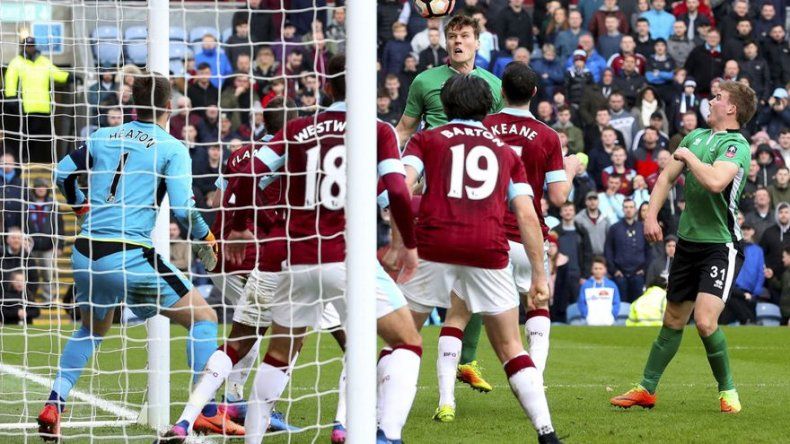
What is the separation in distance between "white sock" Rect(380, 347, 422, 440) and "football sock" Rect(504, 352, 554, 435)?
61 centimetres

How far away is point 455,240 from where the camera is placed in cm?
→ 688

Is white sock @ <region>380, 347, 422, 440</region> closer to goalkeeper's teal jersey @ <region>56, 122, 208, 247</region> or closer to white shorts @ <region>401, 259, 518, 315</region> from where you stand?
white shorts @ <region>401, 259, 518, 315</region>

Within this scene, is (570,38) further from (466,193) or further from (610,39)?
(466,193)

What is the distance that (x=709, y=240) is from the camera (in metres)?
8.81

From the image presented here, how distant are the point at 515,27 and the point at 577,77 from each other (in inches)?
58.2

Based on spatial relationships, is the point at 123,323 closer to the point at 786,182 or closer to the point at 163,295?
the point at 163,295

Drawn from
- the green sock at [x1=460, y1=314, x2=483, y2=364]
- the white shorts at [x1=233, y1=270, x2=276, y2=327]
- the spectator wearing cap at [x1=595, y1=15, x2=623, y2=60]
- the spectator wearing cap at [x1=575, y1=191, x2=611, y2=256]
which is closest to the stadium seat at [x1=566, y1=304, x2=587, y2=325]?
the spectator wearing cap at [x1=575, y1=191, x2=611, y2=256]

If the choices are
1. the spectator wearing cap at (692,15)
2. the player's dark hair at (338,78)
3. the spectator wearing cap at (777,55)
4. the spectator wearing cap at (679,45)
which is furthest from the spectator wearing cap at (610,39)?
the player's dark hair at (338,78)

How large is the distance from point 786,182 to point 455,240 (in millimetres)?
13411

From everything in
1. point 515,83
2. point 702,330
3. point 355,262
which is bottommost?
point 702,330

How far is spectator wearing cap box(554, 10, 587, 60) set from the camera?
72.3ft

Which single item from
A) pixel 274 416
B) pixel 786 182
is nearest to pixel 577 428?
pixel 274 416

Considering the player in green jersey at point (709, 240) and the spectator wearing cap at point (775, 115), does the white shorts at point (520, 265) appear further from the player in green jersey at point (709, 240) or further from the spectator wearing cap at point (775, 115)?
the spectator wearing cap at point (775, 115)

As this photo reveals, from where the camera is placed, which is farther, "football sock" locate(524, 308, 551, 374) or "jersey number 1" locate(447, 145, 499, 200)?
"football sock" locate(524, 308, 551, 374)
